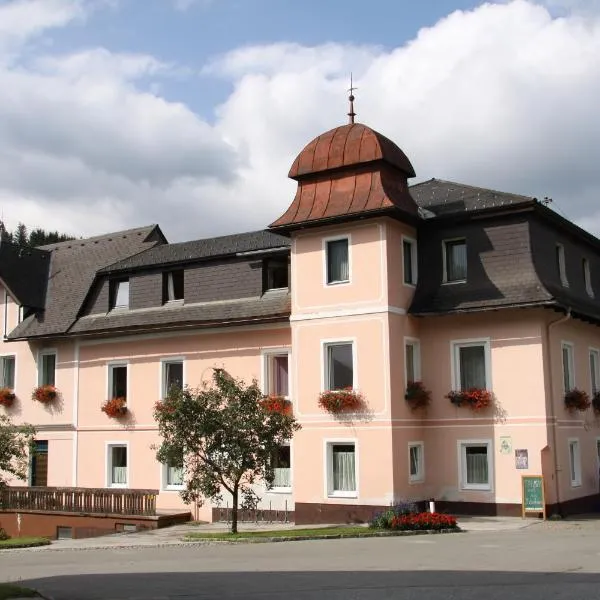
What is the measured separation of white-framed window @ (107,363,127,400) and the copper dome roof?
10.5 metres

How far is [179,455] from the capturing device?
22.9 m

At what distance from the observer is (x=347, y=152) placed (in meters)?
26.8

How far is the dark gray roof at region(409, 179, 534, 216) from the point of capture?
2675 centimetres

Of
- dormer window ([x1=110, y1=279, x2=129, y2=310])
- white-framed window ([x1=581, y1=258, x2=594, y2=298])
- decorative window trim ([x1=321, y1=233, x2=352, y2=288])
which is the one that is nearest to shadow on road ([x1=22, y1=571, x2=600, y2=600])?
decorative window trim ([x1=321, y1=233, x2=352, y2=288])

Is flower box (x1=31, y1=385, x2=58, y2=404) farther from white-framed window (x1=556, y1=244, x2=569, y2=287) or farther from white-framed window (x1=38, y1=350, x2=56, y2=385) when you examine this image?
white-framed window (x1=556, y1=244, x2=569, y2=287)

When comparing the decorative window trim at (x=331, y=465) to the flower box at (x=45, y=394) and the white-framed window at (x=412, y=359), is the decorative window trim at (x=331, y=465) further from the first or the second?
the flower box at (x=45, y=394)

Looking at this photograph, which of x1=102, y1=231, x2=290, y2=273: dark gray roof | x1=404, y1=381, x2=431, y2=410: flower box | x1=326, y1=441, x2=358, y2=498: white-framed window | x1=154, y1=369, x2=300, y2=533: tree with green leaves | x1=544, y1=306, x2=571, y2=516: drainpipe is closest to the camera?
x1=154, y1=369, x2=300, y2=533: tree with green leaves

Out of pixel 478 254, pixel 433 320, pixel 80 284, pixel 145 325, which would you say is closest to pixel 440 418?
pixel 433 320

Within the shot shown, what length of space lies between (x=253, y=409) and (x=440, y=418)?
6376mm

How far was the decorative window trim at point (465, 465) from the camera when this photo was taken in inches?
1000

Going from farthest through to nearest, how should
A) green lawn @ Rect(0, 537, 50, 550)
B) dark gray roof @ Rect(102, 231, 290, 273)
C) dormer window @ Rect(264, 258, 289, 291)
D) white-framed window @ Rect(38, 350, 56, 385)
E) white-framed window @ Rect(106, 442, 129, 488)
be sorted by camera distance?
white-framed window @ Rect(38, 350, 56, 385) < white-framed window @ Rect(106, 442, 129, 488) < dark gray roof @ Rect(102, 231, 290, 273) < dormer window @ Rect(264, 258, 289, 291) < green lawn @ Rect(0, 537, 50, 550)

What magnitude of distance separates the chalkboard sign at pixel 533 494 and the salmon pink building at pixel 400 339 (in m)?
0.45

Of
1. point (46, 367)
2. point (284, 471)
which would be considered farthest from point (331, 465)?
point (46, 367)

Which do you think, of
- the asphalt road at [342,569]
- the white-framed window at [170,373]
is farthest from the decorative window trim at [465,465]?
the white-framed window at [170,373]
